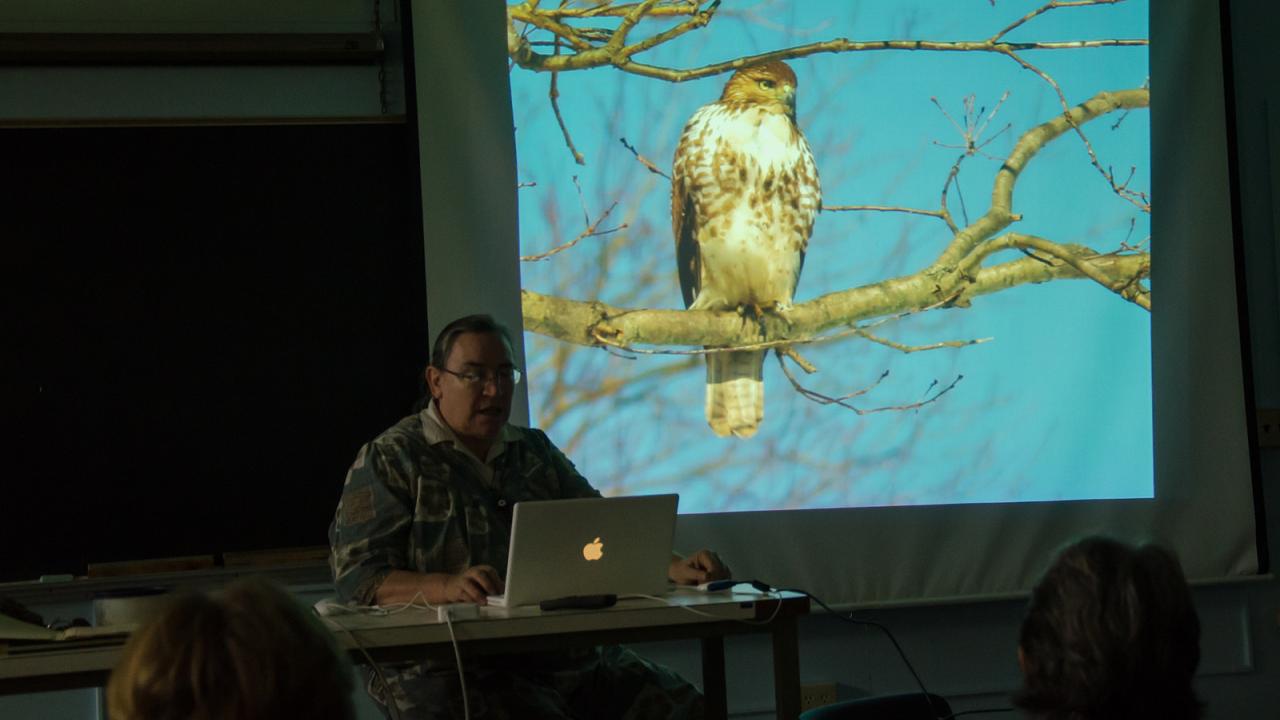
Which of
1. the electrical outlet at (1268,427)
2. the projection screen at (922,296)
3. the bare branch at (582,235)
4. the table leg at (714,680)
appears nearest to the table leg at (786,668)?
the table leg at (714,680)

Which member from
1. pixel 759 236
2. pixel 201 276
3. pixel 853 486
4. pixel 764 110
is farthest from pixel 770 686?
pixel 201 276

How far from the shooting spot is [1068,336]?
380 centimetres

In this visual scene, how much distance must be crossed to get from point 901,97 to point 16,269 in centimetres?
243

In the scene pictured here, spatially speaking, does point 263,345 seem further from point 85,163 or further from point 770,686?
point 770,686

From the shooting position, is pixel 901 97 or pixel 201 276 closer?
pixel 201 276

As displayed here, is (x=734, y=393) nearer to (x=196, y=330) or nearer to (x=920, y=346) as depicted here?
(x=920, y=346)

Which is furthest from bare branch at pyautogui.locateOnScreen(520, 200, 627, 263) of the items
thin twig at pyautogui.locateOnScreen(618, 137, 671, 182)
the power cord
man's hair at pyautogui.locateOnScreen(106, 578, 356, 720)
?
man's hair at pyautogui.locateOnScreen(106, 578, 356, 720)

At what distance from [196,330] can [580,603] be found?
1.61m

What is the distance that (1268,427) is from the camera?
398 cm

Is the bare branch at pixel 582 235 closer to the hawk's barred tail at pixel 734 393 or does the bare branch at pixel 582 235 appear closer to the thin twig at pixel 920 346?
the hawk's barred tail at pixel 734 393

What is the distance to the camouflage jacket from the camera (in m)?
2.51

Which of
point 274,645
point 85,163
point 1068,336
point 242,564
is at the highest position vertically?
point 85,163

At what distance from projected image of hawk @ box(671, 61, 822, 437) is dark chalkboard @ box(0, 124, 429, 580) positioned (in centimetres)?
77

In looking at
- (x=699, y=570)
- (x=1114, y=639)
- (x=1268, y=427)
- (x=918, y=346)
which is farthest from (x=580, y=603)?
(x=1268, y=427)
